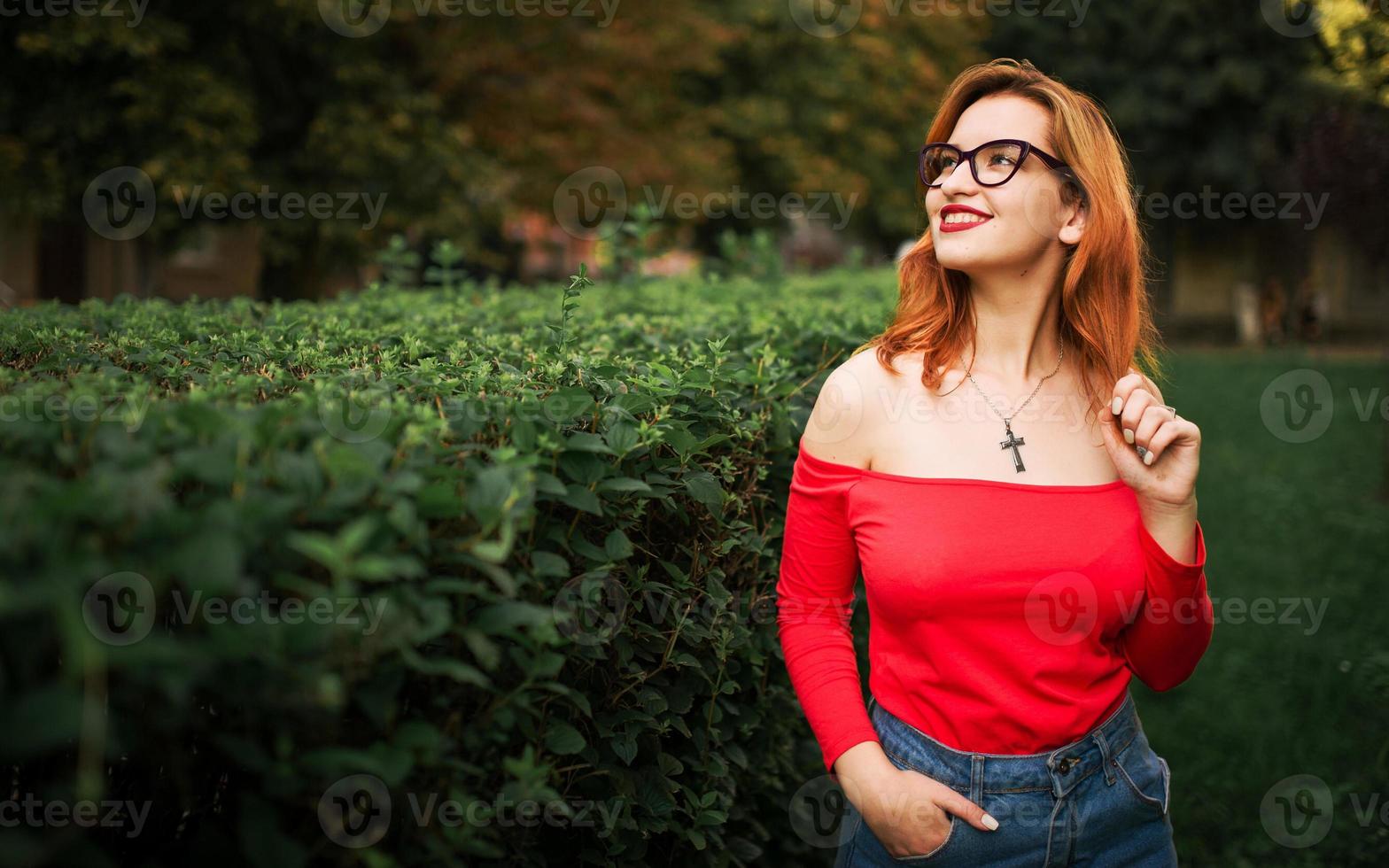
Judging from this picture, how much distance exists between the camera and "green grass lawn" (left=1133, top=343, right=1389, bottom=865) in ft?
14.6

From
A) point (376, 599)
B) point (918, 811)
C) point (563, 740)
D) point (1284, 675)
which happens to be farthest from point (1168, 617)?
point (1284, 675)

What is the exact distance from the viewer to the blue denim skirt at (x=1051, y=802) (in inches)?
80.4

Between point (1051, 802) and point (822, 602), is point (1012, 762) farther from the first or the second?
point (822, 602)

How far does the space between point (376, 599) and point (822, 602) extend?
3.70 feet

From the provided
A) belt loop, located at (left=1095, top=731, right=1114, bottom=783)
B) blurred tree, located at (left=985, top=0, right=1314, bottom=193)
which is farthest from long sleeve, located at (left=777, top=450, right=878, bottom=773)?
blurred tree, located at (left=985, top=0, right=1314, bottom=193)

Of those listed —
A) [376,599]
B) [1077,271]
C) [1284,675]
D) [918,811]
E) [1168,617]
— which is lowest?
[1284,675]

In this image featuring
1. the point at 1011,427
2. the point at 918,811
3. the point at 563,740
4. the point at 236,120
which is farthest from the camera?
the point at 236,120

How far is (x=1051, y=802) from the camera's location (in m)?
2.06

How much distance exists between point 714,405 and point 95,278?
19913 millimetres

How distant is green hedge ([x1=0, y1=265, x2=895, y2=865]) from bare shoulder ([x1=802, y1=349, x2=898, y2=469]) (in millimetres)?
242

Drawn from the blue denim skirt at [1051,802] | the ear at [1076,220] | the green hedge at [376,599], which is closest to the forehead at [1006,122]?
the ear at [1076,220]

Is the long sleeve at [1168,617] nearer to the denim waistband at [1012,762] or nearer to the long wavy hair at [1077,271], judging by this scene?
the denim waistband at [1012,762]

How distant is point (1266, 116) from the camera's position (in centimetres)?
2706

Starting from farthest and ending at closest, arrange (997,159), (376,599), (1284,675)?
1. (1284,675)
2. (997,159)
3. (376,599)
